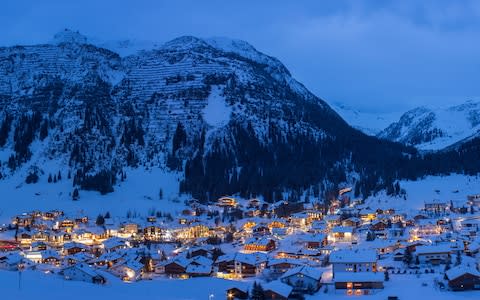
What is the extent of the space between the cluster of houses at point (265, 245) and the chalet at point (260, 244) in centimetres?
15

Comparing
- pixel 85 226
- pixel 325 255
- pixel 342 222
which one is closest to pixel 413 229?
pixel 342 222

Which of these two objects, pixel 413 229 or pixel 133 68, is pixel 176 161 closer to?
pixel 133 68

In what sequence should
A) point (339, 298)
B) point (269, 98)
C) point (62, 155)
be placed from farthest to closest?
point (269, 98), point (62, 155), point (339, 298)

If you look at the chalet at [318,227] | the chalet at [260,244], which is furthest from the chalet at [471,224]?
the chalet at [260,244]

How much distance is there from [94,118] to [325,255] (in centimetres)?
9007

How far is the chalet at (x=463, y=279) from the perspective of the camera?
158 ft

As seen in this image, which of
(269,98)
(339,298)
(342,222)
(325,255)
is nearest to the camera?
(339,298)

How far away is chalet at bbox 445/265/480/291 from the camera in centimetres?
4822

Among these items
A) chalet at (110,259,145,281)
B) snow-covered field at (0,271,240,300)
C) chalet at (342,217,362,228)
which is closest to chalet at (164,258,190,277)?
chalet at (110,259,145,281)

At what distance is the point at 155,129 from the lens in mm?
144250

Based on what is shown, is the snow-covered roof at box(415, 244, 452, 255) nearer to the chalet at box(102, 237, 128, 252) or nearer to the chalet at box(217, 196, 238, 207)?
the chalet at box(102, 237, 128, 252)

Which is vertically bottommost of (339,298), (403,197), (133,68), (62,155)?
(339,298)

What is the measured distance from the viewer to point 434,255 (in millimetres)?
59438

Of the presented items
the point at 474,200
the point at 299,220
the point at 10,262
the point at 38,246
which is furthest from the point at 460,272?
the point at 474,200
